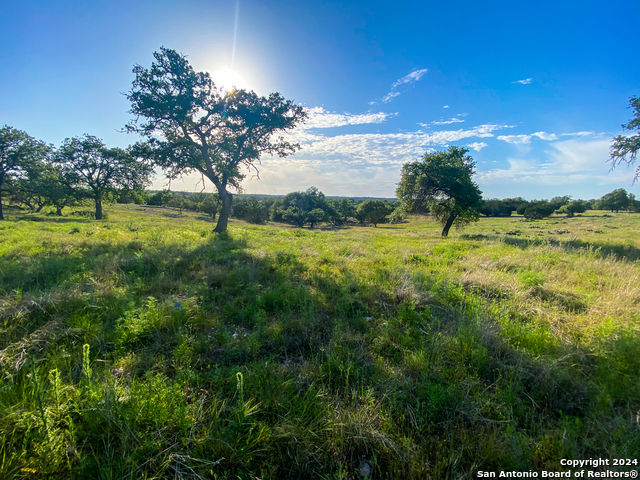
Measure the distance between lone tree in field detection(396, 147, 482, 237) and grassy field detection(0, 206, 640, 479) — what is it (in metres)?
15.4

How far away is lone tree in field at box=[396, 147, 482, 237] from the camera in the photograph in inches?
767

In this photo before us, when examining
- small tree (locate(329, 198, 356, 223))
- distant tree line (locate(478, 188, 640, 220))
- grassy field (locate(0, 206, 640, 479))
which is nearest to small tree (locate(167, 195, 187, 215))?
small tree (locate(329, 198, 356, 223))

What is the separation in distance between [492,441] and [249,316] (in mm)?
3678

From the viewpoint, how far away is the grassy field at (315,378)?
201cm

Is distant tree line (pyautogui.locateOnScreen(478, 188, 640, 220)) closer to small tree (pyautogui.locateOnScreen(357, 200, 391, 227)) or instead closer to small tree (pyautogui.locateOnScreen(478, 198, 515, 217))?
small tree (pyautogui.locateOnScreen(478, 198, 515, 217))

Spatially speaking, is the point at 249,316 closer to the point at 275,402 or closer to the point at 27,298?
the point at 275,402

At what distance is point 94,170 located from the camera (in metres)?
33.1

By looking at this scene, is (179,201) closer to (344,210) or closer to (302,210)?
(302,210)

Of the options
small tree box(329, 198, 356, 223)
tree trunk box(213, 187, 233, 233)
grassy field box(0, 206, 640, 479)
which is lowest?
grassy field box(0, 206, 640, 479)

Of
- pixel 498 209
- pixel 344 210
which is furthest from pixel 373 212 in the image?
Answer: pixel 498 209

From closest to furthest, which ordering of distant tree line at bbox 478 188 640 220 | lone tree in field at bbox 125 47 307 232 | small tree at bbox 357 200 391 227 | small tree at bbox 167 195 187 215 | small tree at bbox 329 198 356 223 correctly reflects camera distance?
1. lone tree in field at bbox 125 47 307 232
2. distant tree line at bbox 478 188 640 220
3. small tree at bbox 357 200 391 227
4. small tree at bbox 329 198 356 223
5. small tree at bbox 167 195 187 215

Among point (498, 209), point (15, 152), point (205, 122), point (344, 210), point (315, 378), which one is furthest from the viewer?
point (498, 209)

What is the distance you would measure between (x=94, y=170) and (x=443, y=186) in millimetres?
44915

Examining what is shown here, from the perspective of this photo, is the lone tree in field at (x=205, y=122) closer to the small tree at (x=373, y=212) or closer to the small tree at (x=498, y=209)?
the small tree at (x=373, y=212)
